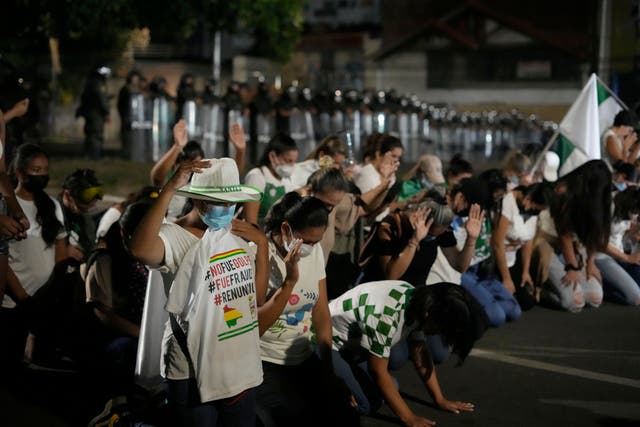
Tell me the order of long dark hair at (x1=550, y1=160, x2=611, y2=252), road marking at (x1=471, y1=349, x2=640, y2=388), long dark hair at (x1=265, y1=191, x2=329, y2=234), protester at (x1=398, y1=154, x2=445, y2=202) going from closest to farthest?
1. long dark hair at (x1=265, y1=191, x2=329, y2=234)
2. road marking at (x1=471, y1=349, x2=640, y2=388)
3. long dark hair at (x1=550, y1=160, x2=611, y2=252)
4. protester at (x1=398, y1=154, x2=445, y2=202)

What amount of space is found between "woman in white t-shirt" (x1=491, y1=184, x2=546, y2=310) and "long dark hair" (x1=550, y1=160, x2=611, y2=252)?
0.83 feet

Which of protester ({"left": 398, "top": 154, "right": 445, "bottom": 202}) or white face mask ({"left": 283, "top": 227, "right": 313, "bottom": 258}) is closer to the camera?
white face mask ({"left": 283, "top": 227, "right": 313, "bottom": 258})

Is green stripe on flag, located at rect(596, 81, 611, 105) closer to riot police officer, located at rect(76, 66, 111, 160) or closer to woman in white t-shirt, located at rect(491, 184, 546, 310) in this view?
woman in white t-shirt, located at rect(491, 184, 546, 310)

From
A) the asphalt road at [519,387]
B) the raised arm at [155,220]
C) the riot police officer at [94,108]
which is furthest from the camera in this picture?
the riot police officer at [94,108]

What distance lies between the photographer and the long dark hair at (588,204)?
890 centimetres

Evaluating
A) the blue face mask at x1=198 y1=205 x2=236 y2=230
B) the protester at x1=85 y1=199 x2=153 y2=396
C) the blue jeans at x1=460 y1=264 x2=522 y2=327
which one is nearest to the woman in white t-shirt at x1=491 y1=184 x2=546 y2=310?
the blue jeans at x1=460 y1=264 x2=522 y2=327

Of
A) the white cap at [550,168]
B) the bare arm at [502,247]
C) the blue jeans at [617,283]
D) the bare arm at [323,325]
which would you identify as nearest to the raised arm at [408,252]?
the bare arm at [323,325]

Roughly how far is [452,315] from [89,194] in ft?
10.6

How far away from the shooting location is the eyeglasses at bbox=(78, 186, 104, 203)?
6.98 meters

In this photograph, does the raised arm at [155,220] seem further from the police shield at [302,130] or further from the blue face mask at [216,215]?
the police shield at [302,130]

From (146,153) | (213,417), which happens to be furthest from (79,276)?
(146,153)

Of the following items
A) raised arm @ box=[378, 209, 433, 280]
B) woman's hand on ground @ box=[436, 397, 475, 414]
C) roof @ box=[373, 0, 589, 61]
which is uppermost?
roof @ box=[373, 0, 589, 61]

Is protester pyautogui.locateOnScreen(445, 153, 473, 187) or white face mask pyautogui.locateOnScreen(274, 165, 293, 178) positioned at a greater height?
white face mask pyautogui.locateOnScreen(274, 165, 293, 178)

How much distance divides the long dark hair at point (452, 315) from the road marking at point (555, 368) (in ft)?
6.55
